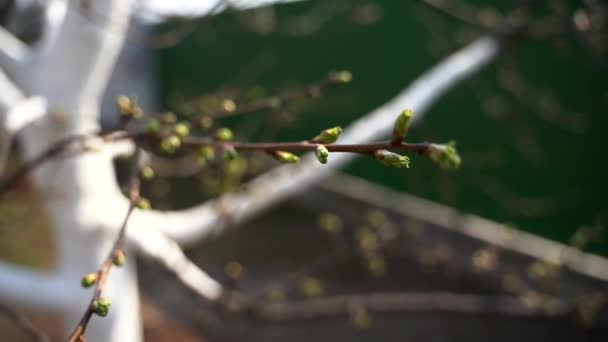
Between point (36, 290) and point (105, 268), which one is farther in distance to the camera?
point (36, 290)

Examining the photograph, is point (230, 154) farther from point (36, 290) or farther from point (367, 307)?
point (367, 307)

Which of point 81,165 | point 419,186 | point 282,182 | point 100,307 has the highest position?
point 419,186

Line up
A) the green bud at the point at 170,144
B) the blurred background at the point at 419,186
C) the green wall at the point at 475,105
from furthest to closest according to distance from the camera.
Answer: the green wall at the point at 475,105 → the blurred background at the point at 419,186 → the green bud at the point at 170,144

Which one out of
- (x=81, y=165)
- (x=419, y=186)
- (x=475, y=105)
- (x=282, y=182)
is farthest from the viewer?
(x=419, y=186)

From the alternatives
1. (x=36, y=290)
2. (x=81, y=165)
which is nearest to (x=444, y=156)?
(x=81, y=165)

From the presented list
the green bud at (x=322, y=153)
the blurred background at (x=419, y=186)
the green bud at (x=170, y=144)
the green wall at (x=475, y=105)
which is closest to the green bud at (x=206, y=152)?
the green bud at (x=170, y=144)

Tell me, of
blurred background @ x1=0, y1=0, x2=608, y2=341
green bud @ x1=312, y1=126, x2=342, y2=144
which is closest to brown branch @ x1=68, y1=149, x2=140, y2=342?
green bud @ x1=312, y1=126, x2=342, y2=144

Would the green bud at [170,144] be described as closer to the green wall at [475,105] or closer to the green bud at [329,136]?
the green bud at [329,136]
